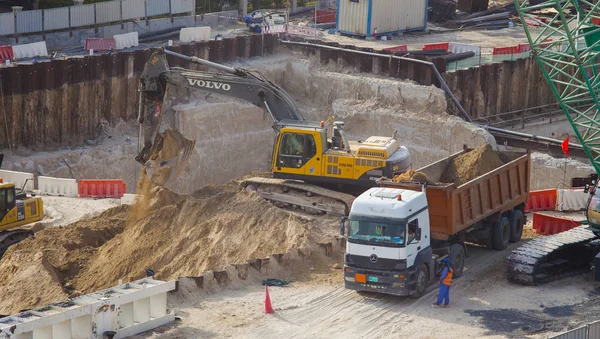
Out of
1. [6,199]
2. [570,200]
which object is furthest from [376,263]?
[570,200]

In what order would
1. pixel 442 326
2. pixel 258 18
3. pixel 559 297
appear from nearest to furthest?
pixel 442 326, pixel 559 297, pixel 258 18

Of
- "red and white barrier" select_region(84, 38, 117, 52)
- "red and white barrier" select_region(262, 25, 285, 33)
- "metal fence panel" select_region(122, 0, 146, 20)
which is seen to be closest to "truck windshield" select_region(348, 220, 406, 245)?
"red and white barrier" select_region(84, 38, 117, 52)

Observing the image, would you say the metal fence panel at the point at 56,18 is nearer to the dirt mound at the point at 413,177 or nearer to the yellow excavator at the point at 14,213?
the yellow excavator at the point at 14,213

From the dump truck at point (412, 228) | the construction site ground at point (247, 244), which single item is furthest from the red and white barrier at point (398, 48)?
the dump truck at point (412, 228)

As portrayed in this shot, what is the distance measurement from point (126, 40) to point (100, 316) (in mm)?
26870

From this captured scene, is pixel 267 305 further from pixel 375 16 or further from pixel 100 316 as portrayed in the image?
pixel 375 16

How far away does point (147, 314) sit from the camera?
19828 mm

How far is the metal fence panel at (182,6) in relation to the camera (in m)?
50.7

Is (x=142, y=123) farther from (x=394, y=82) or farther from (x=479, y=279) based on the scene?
(x=394, y=82)

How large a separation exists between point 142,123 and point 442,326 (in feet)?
37.7

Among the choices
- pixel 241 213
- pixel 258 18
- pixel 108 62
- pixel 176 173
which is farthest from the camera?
pixel 258 18

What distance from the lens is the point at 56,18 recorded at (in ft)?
149

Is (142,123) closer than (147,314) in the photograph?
No

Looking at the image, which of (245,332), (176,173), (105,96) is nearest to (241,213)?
(176,173)
